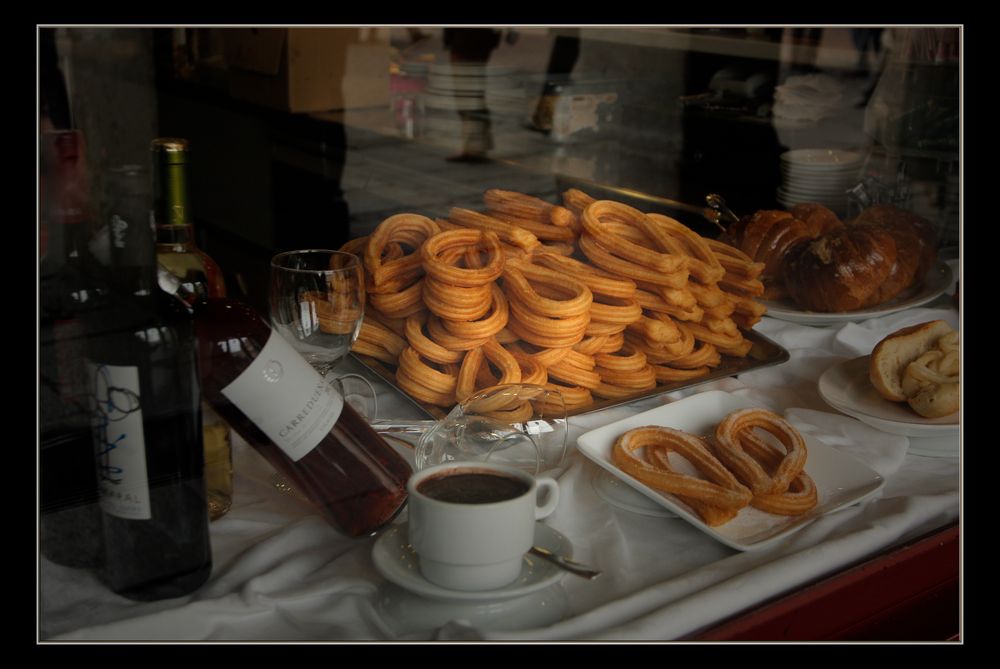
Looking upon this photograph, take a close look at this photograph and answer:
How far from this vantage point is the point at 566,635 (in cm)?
50

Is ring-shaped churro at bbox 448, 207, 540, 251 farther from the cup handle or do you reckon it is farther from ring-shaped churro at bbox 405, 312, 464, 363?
the cup handle

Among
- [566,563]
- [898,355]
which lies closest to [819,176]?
[898,355]

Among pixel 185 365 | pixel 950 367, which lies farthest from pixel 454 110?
pixel 950 367

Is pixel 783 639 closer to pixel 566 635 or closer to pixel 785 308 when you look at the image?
pixel 566 635

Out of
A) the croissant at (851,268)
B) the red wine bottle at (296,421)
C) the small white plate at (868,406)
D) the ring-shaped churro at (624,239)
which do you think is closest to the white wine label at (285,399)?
the red wine bottle at (296,421)

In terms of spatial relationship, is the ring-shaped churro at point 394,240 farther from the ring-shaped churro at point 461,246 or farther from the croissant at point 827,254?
the croissant at point 827,254

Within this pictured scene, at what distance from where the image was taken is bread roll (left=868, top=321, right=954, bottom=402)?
773 millimetres

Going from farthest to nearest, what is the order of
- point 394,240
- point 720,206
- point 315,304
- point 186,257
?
point 720,206 < point 394,240 < point 315,304 < point 186,257

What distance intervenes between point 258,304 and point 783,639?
16.0 inches

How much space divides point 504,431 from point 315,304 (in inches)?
Result: 6.5

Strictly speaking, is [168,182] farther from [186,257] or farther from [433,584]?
[433,584]

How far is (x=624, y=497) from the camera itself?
0.64 metres

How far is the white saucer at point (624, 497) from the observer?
2.05 feet

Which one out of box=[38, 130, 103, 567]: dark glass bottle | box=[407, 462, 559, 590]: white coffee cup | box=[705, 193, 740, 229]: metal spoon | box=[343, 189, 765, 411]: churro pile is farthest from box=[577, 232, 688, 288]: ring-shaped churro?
box=[38, 130, 103, 567]: dark glass bottle
